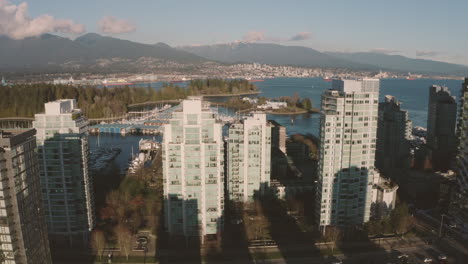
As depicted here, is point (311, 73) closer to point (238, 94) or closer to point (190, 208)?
point (238, 94)

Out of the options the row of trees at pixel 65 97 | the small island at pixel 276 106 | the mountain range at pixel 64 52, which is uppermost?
the mountain range at pixel 64 52

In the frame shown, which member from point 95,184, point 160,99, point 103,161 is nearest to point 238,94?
point 160,99

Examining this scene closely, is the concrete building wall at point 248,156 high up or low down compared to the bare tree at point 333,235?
up

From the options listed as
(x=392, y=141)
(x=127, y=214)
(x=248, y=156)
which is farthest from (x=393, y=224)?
(x=127, y=214)

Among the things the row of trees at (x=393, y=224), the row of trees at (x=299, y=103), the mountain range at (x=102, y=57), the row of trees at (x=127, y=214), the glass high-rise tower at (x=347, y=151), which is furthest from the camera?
the mountain range at (x=102, y=57)

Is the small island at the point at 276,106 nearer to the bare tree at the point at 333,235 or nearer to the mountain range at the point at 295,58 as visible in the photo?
the bare tree at the point at 333,235

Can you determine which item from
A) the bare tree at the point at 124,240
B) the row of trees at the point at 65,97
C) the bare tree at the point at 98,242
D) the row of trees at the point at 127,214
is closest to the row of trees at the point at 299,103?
the row of trees at the point at 65,97

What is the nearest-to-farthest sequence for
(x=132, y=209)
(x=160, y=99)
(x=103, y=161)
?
(x=132, y=209), (x=103, y=161), (x=160, y=99)

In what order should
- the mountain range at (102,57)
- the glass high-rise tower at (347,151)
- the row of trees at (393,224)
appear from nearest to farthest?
1. the glass high-rise tower at (347,151)
2. the row of trees at (393,224)
3. the mountain range at (102,57)

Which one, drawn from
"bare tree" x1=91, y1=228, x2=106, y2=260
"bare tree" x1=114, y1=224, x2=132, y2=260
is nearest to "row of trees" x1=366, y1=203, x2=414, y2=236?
"bare tree" x1=114, y1=224, x2=132, y2=260
